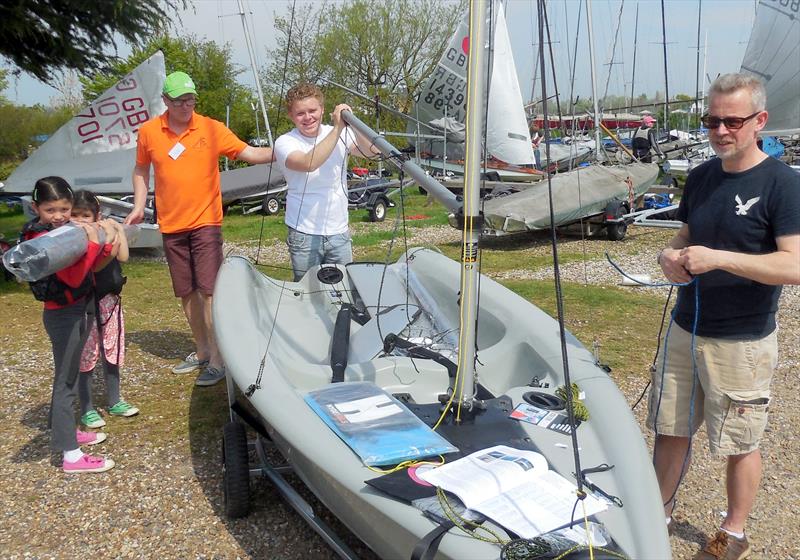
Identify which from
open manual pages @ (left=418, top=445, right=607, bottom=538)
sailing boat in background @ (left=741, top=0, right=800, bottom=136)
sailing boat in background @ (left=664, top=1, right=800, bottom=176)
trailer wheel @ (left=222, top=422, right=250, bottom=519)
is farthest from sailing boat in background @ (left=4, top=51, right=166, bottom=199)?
sailing boat in background @ (left=741, top=0, right=800, bottom=136)

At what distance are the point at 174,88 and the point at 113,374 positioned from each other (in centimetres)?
163

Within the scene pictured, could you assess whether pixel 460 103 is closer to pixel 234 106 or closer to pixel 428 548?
pixel 428 548

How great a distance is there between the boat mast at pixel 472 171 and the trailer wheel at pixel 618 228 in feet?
26.0

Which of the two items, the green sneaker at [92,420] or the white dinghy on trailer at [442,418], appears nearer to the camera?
the white dinghy on trailer at [442,418]

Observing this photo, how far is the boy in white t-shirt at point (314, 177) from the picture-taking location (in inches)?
140

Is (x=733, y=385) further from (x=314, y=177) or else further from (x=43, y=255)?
(x=43, y=255)

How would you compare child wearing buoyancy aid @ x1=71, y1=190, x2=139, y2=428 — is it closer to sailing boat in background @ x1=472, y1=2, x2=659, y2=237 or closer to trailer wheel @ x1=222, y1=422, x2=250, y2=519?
trailer wheel @ x1=222, y1=422, x2=250, y2=519

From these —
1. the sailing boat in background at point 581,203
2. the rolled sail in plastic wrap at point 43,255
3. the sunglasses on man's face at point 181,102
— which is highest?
the sunglasses on man's face at point 181,102

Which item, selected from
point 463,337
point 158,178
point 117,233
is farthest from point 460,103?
point 463,337

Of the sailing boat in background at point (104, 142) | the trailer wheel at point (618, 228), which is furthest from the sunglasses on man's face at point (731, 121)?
the trailer wheel at point (618, 228)

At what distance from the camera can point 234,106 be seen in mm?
23891

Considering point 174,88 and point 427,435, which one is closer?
point 427,435

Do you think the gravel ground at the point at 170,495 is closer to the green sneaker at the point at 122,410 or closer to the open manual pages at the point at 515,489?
the green sneaker at the point at 122,410

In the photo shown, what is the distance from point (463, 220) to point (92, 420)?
8.00 ft
